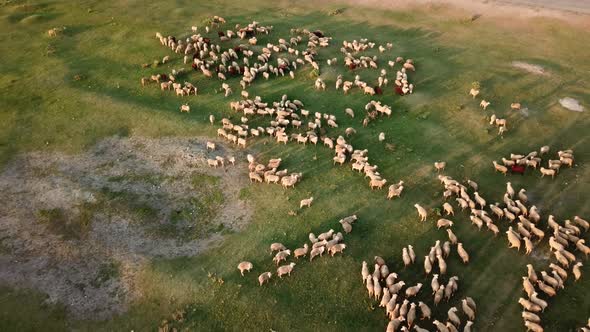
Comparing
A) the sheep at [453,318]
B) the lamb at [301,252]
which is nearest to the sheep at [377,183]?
the lamb at [301,252]

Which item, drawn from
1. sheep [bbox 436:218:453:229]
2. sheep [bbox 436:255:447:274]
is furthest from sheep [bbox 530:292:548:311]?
sheep [bbox 436:218:453:229]

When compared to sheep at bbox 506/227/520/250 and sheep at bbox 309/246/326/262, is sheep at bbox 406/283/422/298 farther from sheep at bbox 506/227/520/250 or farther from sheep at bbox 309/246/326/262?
sheep at bbox 506/227/520/250

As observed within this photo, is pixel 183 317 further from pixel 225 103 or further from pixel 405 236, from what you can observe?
pixel 225 103

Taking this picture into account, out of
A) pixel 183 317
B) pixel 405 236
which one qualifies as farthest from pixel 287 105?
pixel 183 317

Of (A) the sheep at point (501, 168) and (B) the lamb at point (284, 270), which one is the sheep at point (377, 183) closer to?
(A) the sheep at point (501, 168)

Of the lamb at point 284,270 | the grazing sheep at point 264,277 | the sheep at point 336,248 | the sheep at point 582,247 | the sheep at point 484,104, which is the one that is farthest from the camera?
the sheep at point 484,104
